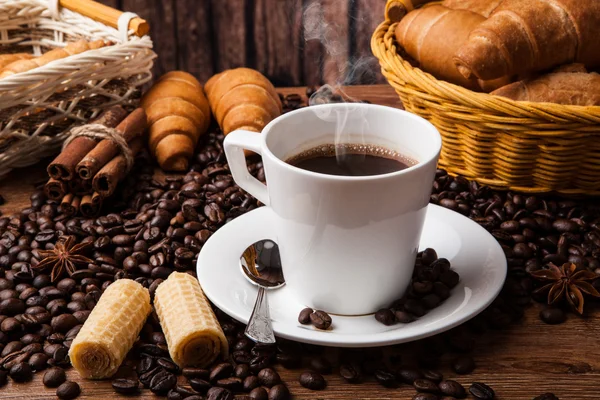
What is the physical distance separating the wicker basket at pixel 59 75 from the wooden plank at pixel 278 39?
83 cm

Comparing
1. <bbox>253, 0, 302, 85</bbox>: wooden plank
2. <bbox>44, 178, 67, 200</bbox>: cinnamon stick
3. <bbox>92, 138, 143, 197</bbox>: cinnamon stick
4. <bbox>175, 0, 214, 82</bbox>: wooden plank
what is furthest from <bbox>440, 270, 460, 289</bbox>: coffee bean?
<bbox>175, 0, 214, 82</bbox>: wooden plank

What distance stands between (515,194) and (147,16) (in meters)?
1.79

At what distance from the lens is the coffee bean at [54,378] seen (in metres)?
1.13

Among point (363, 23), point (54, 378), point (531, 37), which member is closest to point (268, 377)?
point (54, 378)

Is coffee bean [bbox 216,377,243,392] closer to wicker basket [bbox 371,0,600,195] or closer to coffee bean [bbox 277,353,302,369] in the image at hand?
coffee bean [bbox 277,353,302,369]

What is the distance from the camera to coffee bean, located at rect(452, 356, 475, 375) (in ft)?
3.70

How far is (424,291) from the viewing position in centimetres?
121

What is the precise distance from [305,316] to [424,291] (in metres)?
0.21

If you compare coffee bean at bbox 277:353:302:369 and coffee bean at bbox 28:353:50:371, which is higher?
coffee bean at bbox 277:353:302:369

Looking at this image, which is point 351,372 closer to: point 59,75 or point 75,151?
point 75,151

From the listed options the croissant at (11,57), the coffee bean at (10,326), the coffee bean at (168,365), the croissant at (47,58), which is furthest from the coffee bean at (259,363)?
the croissant at (11,57)

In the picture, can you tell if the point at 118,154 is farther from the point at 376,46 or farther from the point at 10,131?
the point at 376,46

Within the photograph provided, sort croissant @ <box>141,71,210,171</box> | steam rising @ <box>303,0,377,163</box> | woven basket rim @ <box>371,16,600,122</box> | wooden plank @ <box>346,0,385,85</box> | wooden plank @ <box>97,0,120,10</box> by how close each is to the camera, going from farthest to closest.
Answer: wooden plank @ <box>97,0,120,10</box>, wooden plank @ <box>346,0,385,85</box>, croissant @ <box>141,71,210,171</box>, woven basket rim @ <box>371,16,600,122</box>, steam rising @ <box>303,0,377,163</box>

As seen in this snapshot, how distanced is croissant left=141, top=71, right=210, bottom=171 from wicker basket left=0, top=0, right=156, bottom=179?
79 millimetres
